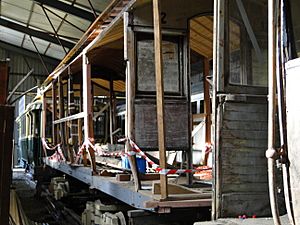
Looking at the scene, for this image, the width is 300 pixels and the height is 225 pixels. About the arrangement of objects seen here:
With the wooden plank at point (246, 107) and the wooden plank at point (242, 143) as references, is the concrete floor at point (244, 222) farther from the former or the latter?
the wooden plank at point (246, 107)

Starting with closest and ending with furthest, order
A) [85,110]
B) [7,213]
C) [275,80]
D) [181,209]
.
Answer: [275,80] → [181,209] → [7,213] → [85,110]

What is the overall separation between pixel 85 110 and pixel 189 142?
2037 mm

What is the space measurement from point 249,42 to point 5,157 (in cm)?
275

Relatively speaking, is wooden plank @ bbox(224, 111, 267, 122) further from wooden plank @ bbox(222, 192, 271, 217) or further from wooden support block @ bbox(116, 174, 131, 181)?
wooden support block @ bbox(116, 174, 131, 181)

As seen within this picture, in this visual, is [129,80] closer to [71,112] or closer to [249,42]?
[249,42]

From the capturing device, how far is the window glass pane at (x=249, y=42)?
3209 millimetres

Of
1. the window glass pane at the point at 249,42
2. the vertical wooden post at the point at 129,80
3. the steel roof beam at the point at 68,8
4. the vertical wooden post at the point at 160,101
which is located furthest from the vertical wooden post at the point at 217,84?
the steel roof beam at the point at 68,8

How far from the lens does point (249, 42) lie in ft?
10.7

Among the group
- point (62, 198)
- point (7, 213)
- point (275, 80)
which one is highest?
point (275, 80)

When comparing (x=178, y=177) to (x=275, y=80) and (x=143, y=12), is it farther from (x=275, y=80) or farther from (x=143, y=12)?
(x=275, y=80)

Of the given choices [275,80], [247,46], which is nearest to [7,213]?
[247,46]

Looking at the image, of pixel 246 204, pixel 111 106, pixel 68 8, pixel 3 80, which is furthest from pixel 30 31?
pixel 246 204

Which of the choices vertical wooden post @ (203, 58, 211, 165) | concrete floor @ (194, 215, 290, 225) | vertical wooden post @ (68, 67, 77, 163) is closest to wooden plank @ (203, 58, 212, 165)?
vertical wooden post @ (203, 58, 211, 165)

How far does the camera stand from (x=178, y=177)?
5672 mm
